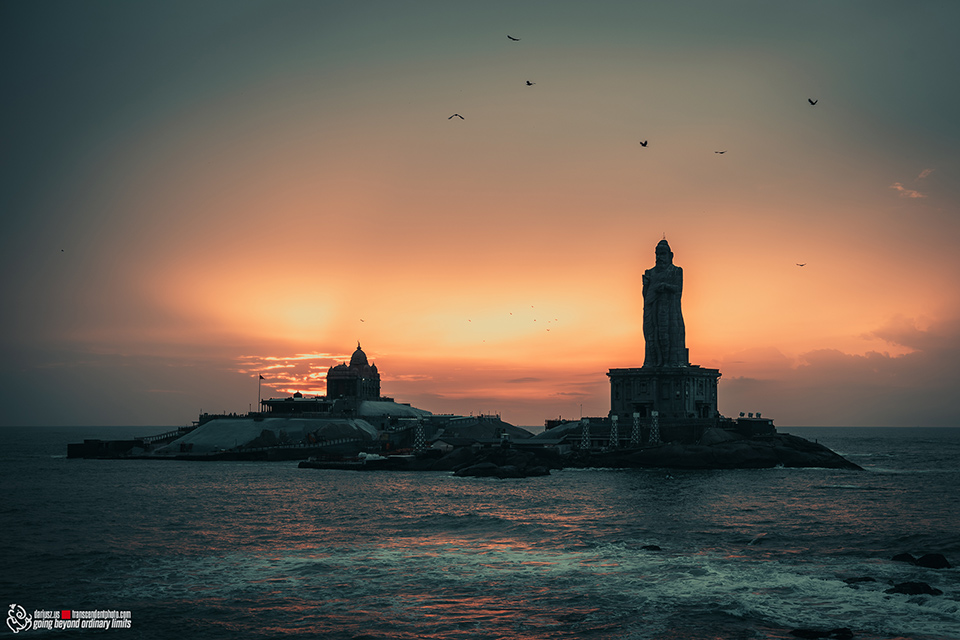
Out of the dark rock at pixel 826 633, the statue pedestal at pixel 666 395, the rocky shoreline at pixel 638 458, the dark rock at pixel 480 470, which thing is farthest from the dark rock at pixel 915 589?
the statue pedestal at pixel 666 395

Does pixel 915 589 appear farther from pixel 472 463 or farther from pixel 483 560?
pixel 472 463

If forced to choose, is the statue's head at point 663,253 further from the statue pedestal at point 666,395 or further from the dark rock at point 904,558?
the dark rock at point 904,558

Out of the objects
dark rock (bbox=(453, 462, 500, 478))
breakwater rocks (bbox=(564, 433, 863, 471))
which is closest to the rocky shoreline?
breakwater rocks (bbox=(564, 433, 863, 471))

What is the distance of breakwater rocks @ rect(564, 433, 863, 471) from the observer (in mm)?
109000

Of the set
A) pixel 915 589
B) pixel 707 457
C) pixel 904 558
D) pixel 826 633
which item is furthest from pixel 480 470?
pixel 826 633

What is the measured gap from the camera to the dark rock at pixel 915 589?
121 feet

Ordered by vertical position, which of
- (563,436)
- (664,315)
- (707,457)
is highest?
(664,315)

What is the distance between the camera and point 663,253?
139625mm

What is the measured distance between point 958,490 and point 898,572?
2103 inches

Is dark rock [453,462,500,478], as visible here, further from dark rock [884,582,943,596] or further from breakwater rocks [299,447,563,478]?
dark rock [884,582,943,596]

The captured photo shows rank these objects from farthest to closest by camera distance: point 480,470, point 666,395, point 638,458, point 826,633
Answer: point 666,395 → point 638,458 → point 480,470 → point 826,633

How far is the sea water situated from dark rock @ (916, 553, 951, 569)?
65 cm

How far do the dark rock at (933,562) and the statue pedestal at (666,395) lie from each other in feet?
259

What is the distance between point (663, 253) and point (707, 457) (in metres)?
42.1
